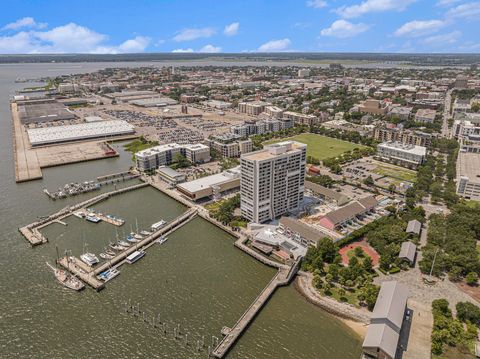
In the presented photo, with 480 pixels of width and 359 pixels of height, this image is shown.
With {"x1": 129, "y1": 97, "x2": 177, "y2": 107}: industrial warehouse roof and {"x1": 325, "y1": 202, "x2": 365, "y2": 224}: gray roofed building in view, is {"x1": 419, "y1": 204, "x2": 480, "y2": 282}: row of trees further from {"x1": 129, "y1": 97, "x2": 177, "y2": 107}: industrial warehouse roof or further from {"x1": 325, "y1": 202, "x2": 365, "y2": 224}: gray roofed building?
{"x1": 129, "y1": 97, "x2": 177, "y2": 107}: industrial warehouse roof

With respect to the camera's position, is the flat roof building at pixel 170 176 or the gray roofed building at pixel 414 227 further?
the flat roof building at pixel 170 176

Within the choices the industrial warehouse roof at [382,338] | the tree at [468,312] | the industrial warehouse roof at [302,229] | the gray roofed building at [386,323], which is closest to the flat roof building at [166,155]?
the industrial warehouse roof at [302,229]

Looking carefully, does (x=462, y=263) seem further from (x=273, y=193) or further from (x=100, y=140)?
(x=100, y=140)

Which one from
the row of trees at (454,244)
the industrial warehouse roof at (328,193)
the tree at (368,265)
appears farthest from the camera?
the industrial warehouse roof at (328,193)

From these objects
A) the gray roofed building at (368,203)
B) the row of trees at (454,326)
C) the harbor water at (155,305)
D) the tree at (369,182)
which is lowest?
the harbor water at (155,305)

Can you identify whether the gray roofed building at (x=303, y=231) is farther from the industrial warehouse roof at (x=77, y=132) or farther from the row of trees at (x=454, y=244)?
the industrial warehouse roof at (x=77, y=132)

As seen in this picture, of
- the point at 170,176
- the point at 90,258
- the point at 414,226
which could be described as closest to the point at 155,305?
the point at 90,258
